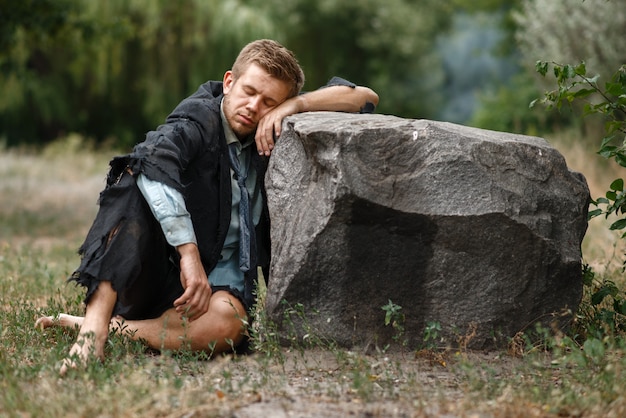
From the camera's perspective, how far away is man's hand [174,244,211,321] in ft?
12.2

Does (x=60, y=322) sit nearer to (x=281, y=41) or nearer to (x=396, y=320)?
(x=396, y=320)

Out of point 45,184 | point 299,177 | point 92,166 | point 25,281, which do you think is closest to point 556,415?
point 299,177

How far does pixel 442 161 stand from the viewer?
3.84 metres

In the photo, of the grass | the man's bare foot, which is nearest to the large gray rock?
the grass

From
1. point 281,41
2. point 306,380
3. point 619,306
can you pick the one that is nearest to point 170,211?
point 306,380

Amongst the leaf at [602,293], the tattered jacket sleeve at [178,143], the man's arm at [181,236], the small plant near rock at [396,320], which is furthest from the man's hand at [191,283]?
the leaf at [602,293]

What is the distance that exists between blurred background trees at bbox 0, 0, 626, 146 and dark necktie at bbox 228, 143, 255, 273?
673 cm

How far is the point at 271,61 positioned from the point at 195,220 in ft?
2.81

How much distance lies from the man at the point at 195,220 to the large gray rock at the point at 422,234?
267mm

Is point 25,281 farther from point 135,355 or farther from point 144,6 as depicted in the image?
point 144,6

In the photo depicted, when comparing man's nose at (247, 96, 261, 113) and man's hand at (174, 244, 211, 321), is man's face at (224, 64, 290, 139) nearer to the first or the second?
man's nose at (247, 96, 261, 113)

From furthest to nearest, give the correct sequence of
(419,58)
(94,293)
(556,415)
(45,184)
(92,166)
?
(419,58)
(92,166)
(45,184)
(94,293)
(556,415)

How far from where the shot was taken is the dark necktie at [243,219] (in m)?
4.20

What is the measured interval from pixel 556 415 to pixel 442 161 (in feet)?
4.13
